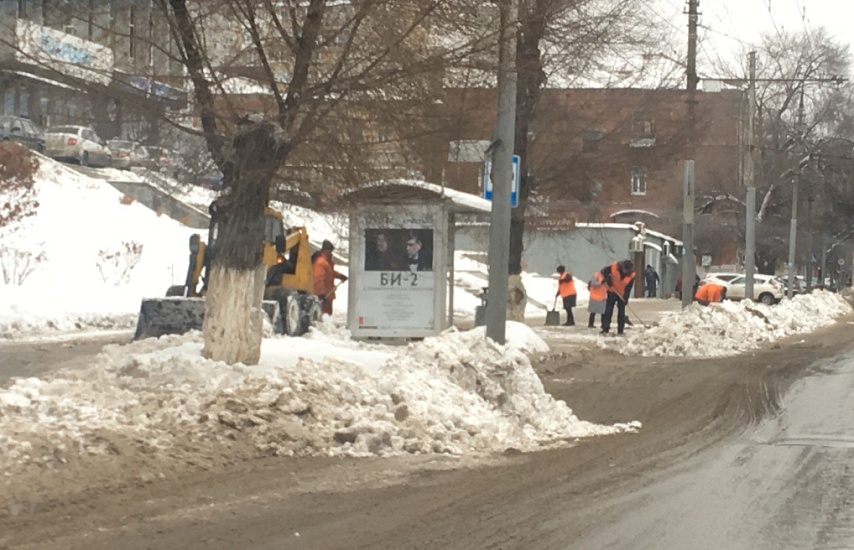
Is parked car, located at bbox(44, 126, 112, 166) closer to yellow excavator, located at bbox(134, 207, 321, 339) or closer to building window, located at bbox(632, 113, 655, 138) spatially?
yellow excavator, located at bbox(134, 207, 321, 339)

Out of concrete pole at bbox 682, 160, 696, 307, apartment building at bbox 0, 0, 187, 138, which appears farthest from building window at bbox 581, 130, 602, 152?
apartment building at bbox 0, 0, 187, 138

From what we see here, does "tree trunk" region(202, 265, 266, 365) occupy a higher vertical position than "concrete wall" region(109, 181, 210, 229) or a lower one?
lower

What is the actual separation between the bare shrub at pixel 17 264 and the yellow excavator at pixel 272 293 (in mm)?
7682

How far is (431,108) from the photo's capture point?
40.9ft

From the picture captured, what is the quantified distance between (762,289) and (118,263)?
1328 inches

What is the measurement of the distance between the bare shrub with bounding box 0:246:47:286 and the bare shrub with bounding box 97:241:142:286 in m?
1.47

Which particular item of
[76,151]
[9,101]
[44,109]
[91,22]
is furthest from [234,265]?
[76,151]

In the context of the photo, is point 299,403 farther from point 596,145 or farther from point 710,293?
Answer: point 710,293

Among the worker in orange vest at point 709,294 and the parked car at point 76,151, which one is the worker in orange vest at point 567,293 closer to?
the worker in orange vest at point 709,294

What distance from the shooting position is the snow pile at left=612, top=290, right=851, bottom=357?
21.8m

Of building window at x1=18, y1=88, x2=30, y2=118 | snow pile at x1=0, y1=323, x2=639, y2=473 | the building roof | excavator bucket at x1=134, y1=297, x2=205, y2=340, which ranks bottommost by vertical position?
snow pile at x1=0, y1=323, x2=639, y2=473

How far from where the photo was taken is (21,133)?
110 ft

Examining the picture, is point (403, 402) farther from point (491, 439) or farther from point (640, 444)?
point (640, 444)

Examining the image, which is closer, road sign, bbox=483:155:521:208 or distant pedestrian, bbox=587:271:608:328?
road sign, bbox=483:155:521:208
